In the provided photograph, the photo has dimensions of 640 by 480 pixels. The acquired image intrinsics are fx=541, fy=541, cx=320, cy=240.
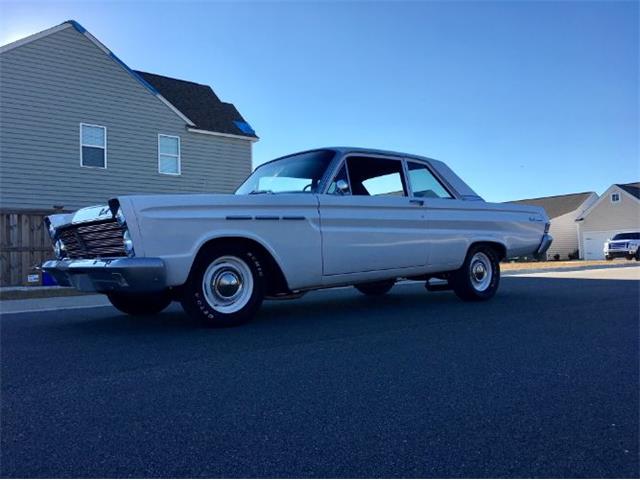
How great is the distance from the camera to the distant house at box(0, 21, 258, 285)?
571 inches

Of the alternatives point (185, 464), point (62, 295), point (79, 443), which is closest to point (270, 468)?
point (185, 464)

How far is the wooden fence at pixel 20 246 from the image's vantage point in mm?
10938

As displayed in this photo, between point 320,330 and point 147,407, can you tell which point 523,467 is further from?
point 320,330

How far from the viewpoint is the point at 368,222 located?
234 inches

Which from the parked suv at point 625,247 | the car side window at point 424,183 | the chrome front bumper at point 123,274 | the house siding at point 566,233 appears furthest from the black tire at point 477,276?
the house siding at point 566,233

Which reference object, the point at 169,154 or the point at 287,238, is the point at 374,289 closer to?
the point at 287,238

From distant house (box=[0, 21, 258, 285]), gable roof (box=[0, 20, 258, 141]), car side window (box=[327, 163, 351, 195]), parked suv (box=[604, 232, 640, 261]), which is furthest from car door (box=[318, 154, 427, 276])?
parked suv (box=[604, 232, 640, 261])

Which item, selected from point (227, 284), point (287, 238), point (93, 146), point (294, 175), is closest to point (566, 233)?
point (93, 146)

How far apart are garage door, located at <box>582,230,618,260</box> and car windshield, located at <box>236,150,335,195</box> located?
1616 inches

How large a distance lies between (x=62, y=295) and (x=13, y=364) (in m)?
5.90

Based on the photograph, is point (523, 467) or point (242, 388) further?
point (242, 388)

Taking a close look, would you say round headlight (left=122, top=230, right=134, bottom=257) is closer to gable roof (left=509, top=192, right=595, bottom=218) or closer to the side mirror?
the side mirror

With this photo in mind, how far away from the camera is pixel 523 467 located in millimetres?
2141

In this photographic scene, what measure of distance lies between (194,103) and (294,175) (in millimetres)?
15178
